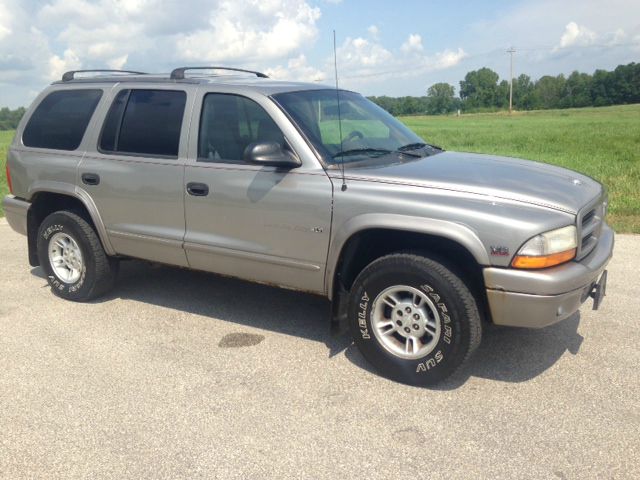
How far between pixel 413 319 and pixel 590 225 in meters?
1.26

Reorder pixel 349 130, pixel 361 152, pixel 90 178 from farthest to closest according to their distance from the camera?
pixel 90 178 → pixel 349 130 → pixel 361 152

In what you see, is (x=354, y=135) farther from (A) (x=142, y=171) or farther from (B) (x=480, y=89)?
(B) (x=480, y=89)

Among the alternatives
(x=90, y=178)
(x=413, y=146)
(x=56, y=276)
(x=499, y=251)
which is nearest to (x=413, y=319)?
(x=499, y=251)

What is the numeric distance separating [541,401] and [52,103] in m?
4.60

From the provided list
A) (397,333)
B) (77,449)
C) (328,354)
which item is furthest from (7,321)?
(397,333)

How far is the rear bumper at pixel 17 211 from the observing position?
569cm

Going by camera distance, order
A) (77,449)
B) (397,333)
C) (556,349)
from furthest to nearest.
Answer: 1. (556,349)
2. (397,333)
3. (77,449)

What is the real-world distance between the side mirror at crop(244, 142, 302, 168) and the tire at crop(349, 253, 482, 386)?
34.1 inches

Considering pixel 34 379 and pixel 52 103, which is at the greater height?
pixel 52 103

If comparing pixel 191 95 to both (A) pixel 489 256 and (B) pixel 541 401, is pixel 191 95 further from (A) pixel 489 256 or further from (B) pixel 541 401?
(B) pixel 541 401

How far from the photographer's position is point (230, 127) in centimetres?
457

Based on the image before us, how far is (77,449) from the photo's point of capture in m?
3.27

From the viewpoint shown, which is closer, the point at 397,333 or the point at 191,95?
the point at 397,333

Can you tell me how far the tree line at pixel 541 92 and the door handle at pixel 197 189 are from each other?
8587 centimetres
